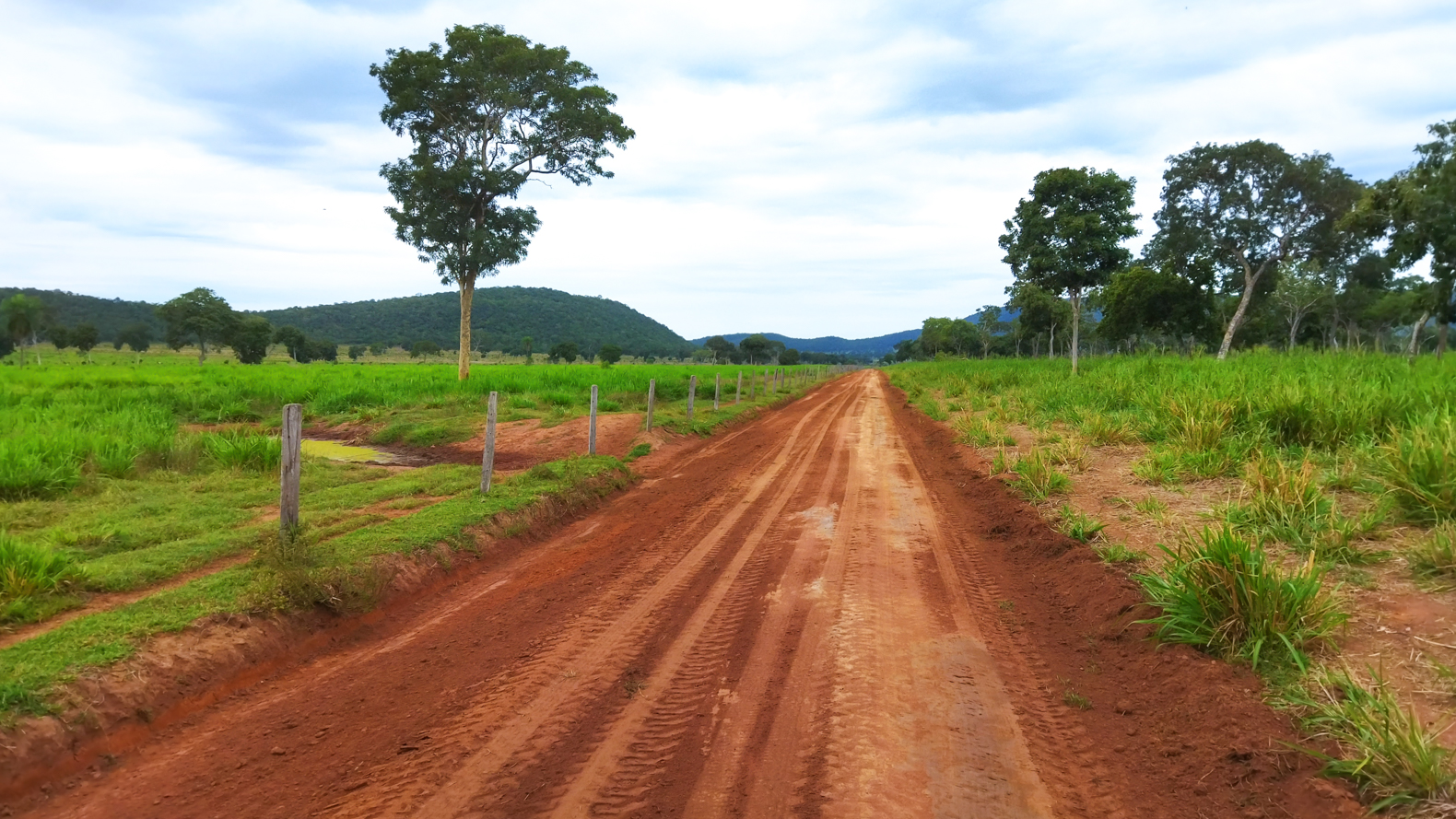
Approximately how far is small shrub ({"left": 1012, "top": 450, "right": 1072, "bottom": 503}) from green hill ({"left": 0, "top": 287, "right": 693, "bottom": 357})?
299 feet

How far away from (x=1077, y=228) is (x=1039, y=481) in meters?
17.8

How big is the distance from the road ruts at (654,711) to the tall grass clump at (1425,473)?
9.66 ft

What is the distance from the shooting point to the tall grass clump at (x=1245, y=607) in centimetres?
359

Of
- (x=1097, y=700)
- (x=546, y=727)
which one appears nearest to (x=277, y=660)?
(x=546, y=727)

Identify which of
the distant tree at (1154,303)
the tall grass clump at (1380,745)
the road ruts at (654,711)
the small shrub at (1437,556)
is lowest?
the road ruts at (654,711)

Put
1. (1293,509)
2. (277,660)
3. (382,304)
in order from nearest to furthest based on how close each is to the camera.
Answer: (277,660), (1293,509), (382,304)

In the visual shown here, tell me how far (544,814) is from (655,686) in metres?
1.10

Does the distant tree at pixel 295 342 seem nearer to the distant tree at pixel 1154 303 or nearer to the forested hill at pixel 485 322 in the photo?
the forested hill at pixel 485 322

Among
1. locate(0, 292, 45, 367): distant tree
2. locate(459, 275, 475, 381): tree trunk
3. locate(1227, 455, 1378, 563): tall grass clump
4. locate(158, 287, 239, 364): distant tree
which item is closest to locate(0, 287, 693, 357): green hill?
locate(158, 287, 239, 364): distant tree

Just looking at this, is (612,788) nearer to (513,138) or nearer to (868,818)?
(868,818)

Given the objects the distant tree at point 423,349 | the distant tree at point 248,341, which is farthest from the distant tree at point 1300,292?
the distant tree at point 248,341

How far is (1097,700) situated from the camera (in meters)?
3.67

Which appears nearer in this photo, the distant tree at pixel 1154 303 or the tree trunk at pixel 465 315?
the tree trunk at pixel 465 315

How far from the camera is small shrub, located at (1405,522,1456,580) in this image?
3.88 meters
